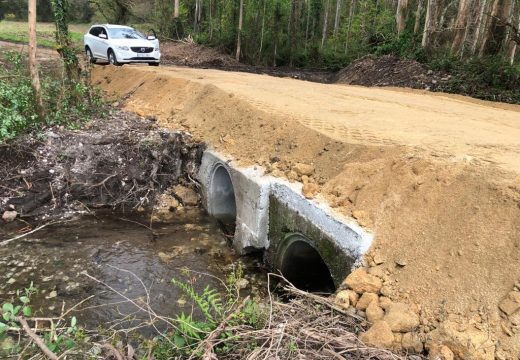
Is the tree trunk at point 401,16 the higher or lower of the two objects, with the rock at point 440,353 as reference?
higher

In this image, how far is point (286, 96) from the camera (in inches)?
411

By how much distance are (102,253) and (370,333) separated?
478 cm

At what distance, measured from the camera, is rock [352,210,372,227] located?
514 centimetres

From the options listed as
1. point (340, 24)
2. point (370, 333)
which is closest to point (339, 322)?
point (370, 333)

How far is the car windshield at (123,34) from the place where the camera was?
15.7 meters

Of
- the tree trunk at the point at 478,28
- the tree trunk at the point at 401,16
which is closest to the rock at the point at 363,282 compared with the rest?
the tree trunk at the point at 478,28

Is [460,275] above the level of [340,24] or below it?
below

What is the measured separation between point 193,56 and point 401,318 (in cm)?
2250

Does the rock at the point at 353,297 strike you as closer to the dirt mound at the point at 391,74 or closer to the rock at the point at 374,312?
the rock at the point at 374,312

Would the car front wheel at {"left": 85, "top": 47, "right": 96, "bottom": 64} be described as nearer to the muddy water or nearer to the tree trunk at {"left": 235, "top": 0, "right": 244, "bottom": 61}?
the tree trunk at {"left": 235, "top": 0, "right": 244, "bottom": 61}

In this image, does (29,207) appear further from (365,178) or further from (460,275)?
(460,275)

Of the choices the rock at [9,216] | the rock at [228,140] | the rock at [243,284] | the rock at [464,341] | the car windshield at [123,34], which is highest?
the car windshield at [123,34]

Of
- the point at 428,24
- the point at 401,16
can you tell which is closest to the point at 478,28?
the point at 428,24

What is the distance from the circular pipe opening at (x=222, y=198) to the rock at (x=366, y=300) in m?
4.71
